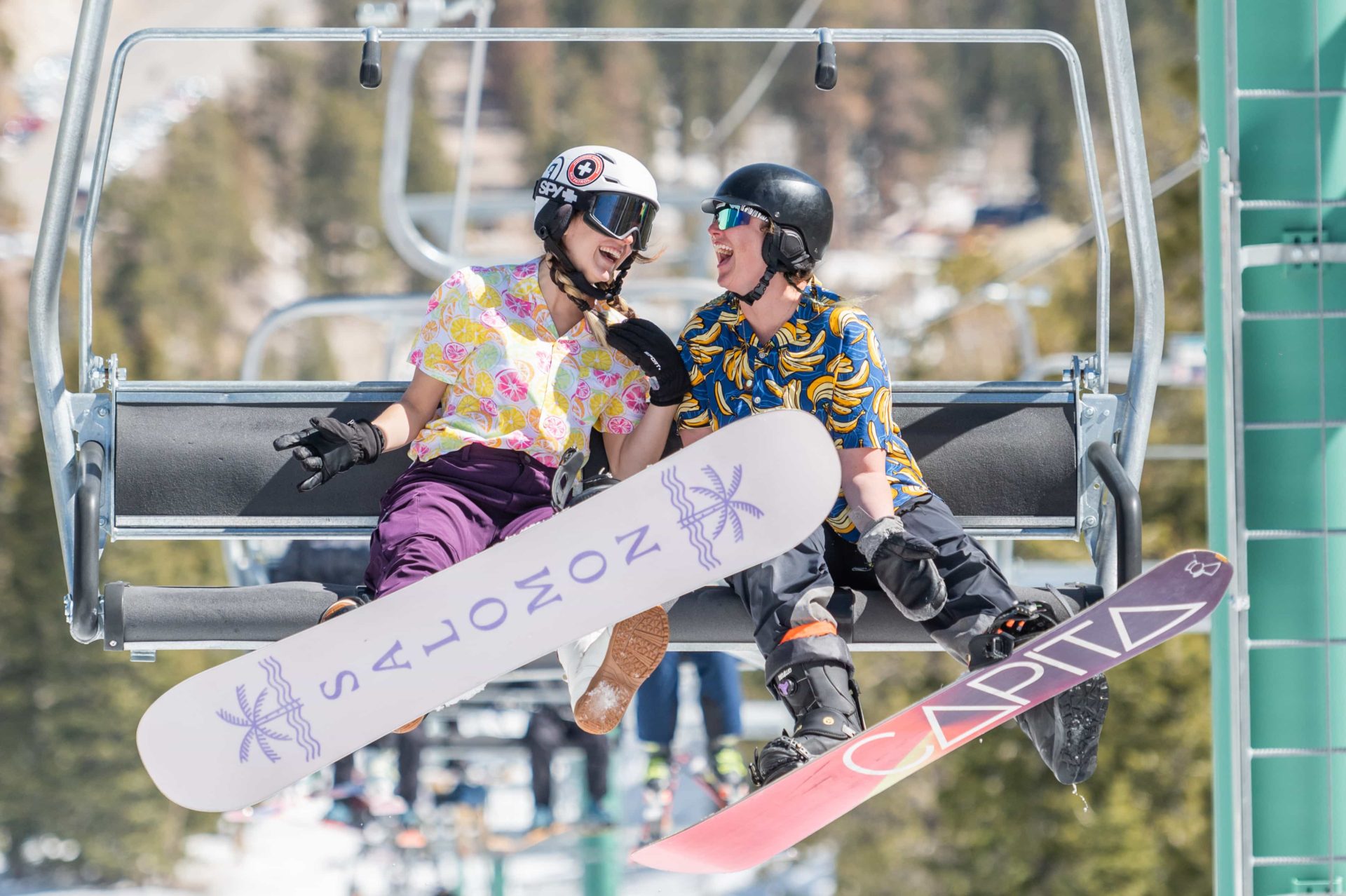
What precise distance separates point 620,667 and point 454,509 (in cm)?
41

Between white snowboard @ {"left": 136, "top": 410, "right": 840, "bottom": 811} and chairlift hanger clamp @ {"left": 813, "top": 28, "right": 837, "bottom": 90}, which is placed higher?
chairlift hanger clamp @ {"left": 813, "top": 28, "right": 837, "bottom": 90}

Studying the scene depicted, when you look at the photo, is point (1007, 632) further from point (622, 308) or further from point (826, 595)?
point (622, 308)

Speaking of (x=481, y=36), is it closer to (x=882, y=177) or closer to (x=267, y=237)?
(x=267, y=237)

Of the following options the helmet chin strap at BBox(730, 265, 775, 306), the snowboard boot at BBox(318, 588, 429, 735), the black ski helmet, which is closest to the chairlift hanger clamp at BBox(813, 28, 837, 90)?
the black ski helmet

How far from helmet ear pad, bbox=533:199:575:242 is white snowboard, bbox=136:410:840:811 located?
61 cm

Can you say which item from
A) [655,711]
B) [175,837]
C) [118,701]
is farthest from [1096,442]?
[175,837]

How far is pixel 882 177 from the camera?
71625 millimetres

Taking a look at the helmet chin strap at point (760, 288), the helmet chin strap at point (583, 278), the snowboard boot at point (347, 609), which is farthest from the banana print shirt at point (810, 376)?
the snowboard boot at point (347, 609)

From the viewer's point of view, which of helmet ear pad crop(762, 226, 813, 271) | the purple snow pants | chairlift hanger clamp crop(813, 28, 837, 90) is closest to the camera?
the purple snow pants

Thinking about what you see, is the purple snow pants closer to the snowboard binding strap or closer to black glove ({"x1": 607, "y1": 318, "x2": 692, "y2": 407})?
black glove ({"x1": 607, "y1": 318, "x2": 692, "y2": 407})

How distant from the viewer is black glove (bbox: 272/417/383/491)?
2822 millimetres

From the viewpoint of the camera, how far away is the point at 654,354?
2.95 metres

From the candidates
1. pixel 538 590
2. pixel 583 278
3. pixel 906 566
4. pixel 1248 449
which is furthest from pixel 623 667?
pixel 1248 449

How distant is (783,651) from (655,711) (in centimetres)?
227
